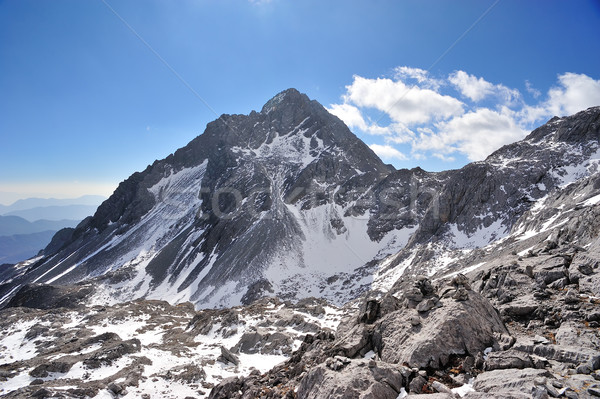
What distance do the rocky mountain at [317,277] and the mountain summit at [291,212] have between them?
60cm

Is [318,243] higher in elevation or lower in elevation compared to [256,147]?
lower

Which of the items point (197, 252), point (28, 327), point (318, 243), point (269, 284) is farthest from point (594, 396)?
point (197, 252)

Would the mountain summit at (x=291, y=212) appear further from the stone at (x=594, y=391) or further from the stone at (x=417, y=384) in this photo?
the stone at (x=594, y=391)

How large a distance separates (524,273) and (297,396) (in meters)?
12.4

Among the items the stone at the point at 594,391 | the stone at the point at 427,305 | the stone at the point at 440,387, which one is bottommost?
the stone at the point at 440,387

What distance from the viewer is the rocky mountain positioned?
9727mm

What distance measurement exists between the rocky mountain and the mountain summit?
1.96 ft

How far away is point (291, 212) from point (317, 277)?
98.6ft

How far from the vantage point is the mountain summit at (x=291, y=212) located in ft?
208

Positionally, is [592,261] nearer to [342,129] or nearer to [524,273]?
[524,273]

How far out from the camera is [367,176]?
375ft

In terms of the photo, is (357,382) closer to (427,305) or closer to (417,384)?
(417,384)

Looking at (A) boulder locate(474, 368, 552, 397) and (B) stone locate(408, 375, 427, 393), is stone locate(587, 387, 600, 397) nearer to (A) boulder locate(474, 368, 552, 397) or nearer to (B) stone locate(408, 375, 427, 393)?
(A) boulder locate(474, 368, 552, 397)

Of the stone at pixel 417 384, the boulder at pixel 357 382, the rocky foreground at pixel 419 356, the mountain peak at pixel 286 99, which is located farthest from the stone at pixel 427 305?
the mountain peak at pixel 286 99
